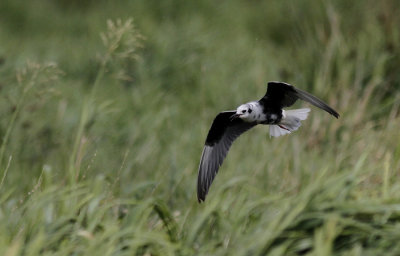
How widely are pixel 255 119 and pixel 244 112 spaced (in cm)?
13

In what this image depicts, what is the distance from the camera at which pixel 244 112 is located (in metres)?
3.37

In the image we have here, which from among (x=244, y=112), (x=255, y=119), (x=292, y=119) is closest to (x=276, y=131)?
(x=292, y=119)

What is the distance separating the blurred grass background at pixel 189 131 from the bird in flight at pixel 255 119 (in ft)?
0.50

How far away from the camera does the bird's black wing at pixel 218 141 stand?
3.89 metres

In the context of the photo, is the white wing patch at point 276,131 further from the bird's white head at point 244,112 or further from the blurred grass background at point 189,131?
the bird's white head at point 244,112

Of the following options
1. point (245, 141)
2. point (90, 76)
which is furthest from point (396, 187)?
point (90, 76)

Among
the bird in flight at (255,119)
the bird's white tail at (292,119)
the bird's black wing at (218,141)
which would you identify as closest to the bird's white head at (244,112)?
the bird in flight at (255,119)

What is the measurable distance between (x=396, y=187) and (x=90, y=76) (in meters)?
4.42

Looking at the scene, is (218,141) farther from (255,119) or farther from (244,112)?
Answer: (244,112)

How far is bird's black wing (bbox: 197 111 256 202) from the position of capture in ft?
12.8

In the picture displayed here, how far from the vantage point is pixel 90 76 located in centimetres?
725

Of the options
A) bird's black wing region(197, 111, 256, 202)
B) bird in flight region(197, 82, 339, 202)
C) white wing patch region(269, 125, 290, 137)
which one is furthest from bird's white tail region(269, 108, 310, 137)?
bird's black wing region(197, 111, 256, 202)

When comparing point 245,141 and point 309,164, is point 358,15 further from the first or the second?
point 309,164

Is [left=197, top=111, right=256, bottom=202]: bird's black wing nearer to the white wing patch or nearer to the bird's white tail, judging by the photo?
the white wing patch
